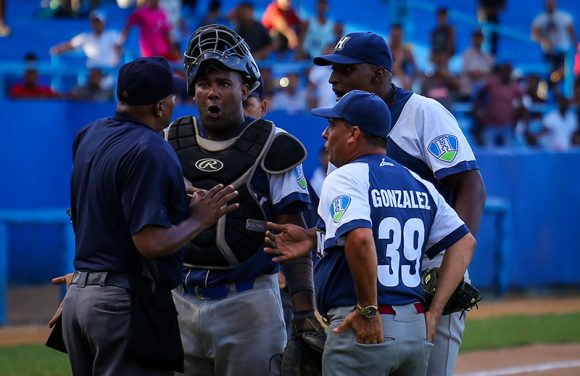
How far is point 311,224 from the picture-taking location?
5746 millimetres

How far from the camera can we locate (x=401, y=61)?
1541 cm

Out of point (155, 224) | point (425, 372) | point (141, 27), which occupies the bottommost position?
point (425, 372)

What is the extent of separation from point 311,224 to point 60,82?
33.8ft

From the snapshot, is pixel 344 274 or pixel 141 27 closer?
pixel 344 274

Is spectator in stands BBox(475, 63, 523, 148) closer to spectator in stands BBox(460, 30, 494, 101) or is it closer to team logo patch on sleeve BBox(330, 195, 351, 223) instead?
spectator in stands BBox(460, 30, 494, 101)

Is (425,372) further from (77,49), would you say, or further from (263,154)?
(77,49)

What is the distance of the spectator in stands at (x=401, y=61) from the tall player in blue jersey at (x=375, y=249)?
1005cm

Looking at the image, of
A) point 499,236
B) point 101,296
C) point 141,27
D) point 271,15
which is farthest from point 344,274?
point 271,15

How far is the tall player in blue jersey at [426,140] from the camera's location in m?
4.91

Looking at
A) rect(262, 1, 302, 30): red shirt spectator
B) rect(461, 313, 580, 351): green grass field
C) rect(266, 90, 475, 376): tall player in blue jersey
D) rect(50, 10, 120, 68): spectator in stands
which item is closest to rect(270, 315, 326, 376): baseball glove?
rect(266, 90, 475, 376): tall player in blue jersey

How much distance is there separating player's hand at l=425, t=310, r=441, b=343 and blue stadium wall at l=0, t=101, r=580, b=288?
8.41 meters

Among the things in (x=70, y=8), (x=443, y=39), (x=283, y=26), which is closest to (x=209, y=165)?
(x=283, y=26)

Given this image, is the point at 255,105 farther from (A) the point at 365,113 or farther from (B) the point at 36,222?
(B) the point at 36,222

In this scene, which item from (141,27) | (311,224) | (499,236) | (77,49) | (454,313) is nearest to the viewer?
(454,313)
